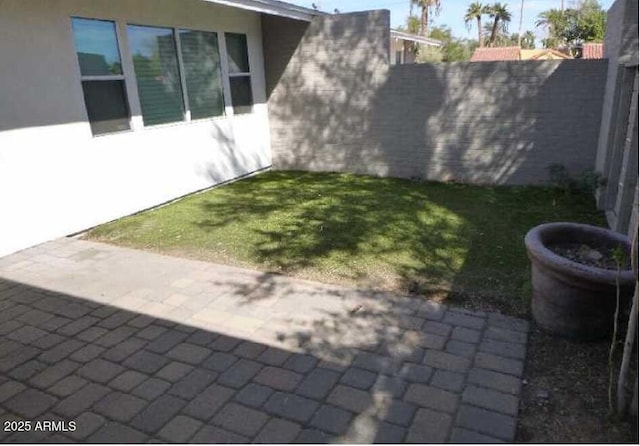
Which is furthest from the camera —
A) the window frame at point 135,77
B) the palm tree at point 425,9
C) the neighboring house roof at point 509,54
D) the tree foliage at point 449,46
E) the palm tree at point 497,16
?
the palm tree at point 497,16

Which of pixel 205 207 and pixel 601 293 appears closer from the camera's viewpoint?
pixel 601 293

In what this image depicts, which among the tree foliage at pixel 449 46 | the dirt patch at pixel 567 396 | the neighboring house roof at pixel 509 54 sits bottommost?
the dirt patch at pixel 567 396

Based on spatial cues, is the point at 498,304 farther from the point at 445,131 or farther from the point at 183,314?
the point at 445,131

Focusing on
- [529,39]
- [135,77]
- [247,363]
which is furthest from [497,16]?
[247,363]

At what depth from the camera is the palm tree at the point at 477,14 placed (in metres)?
45.8

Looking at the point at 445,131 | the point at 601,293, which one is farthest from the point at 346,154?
the point at 601,293

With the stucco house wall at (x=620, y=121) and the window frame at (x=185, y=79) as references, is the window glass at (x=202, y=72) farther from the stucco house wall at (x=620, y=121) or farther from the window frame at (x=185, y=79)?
the stucco house wall at (x=620, y=121)

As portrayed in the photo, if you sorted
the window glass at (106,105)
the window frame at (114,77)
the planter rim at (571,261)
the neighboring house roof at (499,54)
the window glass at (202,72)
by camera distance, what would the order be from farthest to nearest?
the neighboring house roof at (499,54), the window glass at (202,72), the window glass at (106,105), the window frame at (114,77), the planter rim at (571,261)

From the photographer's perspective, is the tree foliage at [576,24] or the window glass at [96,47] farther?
the tree foliage at [576,24]

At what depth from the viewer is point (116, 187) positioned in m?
6.24

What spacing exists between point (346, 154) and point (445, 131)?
192cm

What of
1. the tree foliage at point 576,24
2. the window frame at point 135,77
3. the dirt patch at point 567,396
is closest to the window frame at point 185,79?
the window frame at point 135,77

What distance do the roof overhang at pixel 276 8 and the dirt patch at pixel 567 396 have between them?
5.71 metres

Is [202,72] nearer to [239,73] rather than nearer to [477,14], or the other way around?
[239,73]
